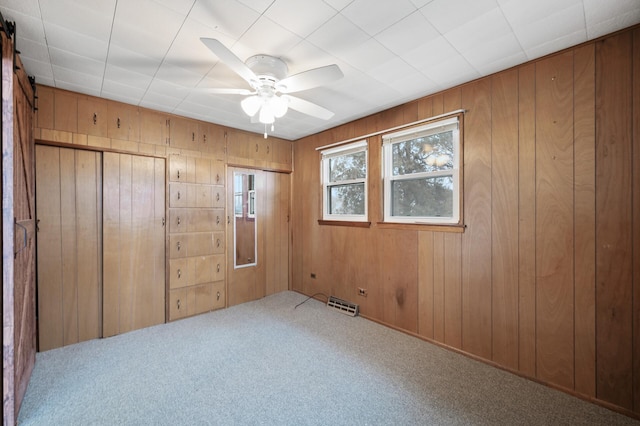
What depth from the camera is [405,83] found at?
101 inches

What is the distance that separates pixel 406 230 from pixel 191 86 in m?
2.67

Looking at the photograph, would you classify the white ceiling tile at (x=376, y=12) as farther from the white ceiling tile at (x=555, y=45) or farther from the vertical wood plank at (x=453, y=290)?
the vertical wood plank at (x=453, y=290)

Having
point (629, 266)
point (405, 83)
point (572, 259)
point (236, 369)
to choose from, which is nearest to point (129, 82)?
point (405, 83)

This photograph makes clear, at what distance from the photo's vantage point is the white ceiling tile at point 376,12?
1579 mm

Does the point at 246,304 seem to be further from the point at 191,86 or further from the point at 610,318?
the point at 610,318

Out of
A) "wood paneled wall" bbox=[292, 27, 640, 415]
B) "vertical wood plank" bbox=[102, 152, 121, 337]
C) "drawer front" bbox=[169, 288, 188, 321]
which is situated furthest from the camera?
"drawer front" bbox=[169, 288, 188, 321]

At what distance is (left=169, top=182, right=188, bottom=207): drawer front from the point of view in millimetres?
3369

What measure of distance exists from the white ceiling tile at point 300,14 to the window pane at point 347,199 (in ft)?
7.13

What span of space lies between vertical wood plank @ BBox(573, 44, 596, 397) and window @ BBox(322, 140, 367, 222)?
2017 mm

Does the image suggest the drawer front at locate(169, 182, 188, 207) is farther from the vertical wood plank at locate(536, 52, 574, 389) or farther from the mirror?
the vertical wood plank at locate(536, 52, 574, 389)

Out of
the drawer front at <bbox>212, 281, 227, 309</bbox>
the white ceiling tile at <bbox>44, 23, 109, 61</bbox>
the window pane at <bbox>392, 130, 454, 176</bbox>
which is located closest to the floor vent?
the drawer front at <bbox>212, 281, 227, 309</bbox>

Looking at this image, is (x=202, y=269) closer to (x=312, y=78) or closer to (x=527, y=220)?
(x=312, y=78)

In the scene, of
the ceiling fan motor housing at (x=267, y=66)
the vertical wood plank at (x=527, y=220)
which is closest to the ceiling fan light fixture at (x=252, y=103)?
the ceiling fan motor housing at (x=267, y=66)

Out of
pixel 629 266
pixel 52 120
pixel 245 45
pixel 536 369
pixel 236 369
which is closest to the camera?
pixel 629 266
